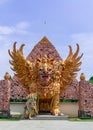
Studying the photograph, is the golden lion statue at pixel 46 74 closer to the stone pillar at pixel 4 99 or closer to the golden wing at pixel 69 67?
the golden wing at pixel 69 67

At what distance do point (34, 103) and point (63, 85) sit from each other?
2310 mm

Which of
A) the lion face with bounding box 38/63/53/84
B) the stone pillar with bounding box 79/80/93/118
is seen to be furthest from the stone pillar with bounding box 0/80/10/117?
the stone pillar with bounding box 79/80/93/118

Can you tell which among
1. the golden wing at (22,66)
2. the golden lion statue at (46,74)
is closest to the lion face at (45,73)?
the golden lion statue at (46,74)

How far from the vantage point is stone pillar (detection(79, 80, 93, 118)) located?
1554cm

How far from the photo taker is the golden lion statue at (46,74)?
45.4 ft

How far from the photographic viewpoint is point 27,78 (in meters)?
14.6

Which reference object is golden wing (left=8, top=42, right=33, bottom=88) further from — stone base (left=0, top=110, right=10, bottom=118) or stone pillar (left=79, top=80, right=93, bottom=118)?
stone pillar (left=79, top=80, right=93, bottom=118)

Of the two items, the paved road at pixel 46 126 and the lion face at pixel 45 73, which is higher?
the lion face at pixel 45 73

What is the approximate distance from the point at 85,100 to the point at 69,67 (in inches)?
73.9

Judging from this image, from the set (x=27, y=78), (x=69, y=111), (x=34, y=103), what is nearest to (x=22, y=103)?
(x=69, y=111)

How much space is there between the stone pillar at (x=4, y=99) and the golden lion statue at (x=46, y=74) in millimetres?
1079

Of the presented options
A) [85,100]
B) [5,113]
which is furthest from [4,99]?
[85,100]

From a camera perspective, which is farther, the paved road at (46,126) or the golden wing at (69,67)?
the golden wing at (69,67)

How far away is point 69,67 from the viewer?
14930 millimetres
